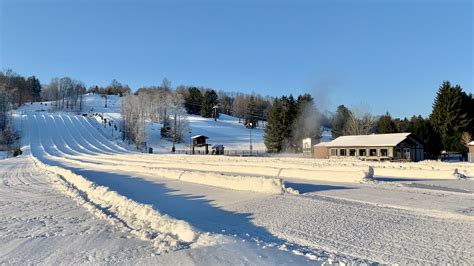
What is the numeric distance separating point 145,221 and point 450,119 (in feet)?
182

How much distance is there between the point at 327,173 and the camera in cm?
1794

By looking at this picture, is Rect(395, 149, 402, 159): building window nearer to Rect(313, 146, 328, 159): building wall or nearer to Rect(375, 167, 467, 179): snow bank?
Rect(313, 146, 328, 159): building wall

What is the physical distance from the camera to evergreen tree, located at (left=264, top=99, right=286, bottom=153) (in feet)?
228

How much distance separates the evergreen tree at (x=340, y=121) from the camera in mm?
87062

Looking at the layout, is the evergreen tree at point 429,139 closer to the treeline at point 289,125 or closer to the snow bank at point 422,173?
the treeline at point 289,125

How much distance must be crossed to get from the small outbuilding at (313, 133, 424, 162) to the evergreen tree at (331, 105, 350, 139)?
34234 millimetres

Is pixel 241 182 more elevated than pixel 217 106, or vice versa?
pixel 217 106

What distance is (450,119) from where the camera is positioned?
55875 mm

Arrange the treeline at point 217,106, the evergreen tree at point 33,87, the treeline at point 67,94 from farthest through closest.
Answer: the evergreen tree at point 33,87 → the treeline at point 67,94 → the treeline at point 217,106

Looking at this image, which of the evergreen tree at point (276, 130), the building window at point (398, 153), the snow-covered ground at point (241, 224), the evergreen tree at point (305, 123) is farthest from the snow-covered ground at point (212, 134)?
the snow-covered ground at point (241, 224)

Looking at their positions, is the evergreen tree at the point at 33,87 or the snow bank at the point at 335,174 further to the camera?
the evergreen tree at the point at 33,87

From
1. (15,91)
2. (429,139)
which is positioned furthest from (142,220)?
(15,91)

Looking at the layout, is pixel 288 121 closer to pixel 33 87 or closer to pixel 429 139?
pixel 429 139

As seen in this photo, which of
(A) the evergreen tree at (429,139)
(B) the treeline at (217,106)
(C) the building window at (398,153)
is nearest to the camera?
(C) the building window at (398,153)
